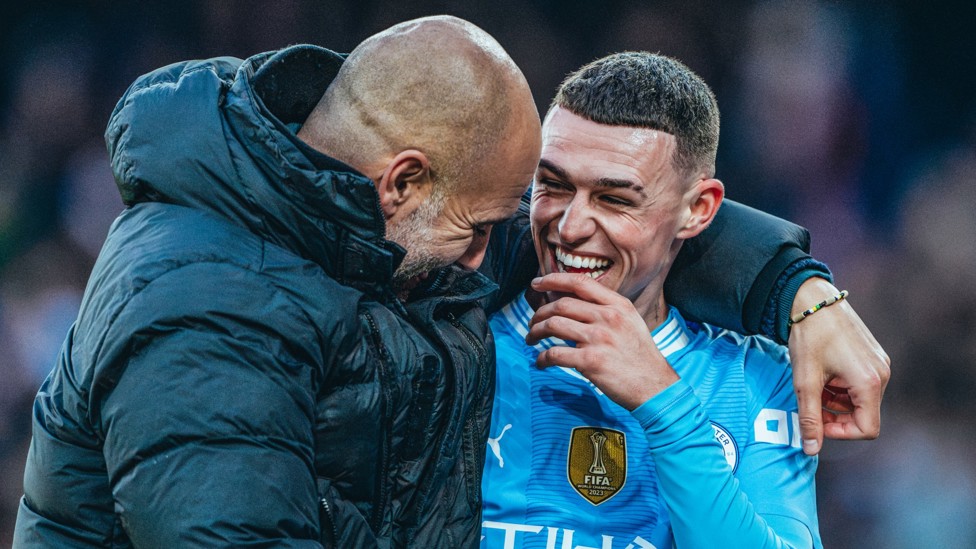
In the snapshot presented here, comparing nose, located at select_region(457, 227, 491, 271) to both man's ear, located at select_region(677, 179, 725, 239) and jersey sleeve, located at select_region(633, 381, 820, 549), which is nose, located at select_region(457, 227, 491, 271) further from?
man's ear, located at select_region(677, 179, 725, 239)

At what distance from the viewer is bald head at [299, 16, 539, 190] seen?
185 cm

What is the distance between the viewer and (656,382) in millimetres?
2297

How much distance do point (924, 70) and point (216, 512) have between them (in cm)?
462

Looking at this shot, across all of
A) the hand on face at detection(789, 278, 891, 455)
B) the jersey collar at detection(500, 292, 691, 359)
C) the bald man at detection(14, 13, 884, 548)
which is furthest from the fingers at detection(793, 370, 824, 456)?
the bald man at detection(14, 13, 884, 548)

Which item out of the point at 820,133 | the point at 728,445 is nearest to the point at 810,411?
the point at 728,445

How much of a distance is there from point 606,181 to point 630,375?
21.4 inches

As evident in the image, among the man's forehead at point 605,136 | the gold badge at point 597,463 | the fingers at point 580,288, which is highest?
the man's forehead at point 605,136

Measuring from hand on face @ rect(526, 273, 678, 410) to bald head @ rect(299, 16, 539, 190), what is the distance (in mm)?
549

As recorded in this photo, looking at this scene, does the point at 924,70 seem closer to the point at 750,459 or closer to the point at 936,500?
the point at 936,500

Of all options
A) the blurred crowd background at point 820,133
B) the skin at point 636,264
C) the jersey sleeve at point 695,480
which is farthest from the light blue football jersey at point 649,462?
the blurred crowd background at point 820,133

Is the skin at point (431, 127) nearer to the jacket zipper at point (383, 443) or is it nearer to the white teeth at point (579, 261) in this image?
the jacket zipper at point (383, 443)

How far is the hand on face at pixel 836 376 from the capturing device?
8.11ft

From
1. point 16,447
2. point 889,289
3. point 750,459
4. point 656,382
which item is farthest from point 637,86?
point 16,447

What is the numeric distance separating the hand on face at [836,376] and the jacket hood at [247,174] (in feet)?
4.05
